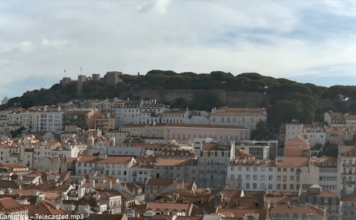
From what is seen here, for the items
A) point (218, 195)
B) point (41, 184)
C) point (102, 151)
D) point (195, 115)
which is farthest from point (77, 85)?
point (218, 195)

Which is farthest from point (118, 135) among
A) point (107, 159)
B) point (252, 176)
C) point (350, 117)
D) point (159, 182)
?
point (159, 182)

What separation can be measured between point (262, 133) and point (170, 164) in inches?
725

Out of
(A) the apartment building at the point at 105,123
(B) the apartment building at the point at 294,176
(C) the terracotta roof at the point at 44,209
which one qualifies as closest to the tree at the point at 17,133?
(A) the apartment building at the point at 105,123

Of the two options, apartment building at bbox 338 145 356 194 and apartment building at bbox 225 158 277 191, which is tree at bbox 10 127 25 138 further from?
apartment building at bbox 338 145 356 194

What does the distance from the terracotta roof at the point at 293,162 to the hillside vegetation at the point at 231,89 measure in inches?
817

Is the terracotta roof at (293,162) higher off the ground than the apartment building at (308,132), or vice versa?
the apartment building at (308,132)

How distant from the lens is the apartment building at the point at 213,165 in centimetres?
6016

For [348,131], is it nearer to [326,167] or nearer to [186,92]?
[326,167]

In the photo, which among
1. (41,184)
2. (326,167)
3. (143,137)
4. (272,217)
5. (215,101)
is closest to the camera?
(272,217)

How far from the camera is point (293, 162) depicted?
58.9 m

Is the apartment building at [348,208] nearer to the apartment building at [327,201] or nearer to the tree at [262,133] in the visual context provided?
the apartment building at [327,201]

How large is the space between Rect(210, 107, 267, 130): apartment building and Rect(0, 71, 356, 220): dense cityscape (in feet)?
0.36

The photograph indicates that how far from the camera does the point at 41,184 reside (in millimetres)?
53688

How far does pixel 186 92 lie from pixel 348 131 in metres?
26.7
